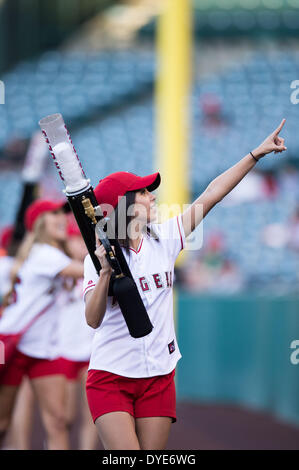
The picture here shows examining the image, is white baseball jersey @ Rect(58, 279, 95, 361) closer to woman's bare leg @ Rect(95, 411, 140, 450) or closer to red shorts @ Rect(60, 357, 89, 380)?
red shorts @ Rect(60, 357, 89, 380)

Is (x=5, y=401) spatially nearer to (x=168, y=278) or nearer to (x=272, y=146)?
(x=168, y=278)

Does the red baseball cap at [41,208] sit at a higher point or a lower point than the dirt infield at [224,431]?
higher

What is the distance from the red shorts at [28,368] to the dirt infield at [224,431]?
1811 mm

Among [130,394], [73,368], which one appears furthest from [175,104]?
[130,394]

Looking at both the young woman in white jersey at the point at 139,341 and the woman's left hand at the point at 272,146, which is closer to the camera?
the young woman in white jersey at the point at 139,341

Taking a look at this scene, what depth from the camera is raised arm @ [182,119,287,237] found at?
10.9 ft

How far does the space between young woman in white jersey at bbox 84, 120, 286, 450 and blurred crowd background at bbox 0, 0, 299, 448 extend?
6150 mm

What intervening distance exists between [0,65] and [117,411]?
1859 centimetres

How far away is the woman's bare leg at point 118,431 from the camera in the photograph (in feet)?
10.0

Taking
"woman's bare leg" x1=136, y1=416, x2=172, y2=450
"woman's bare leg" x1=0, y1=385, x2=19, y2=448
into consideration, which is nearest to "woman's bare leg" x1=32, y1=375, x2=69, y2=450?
"woman's bare leg" x1=0, y1=385, x2=19, y2=448

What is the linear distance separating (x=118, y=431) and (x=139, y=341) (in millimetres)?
401

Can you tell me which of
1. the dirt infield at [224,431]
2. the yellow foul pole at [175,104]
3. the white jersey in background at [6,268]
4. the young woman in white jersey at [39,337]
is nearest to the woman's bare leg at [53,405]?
the young woman in white jersey at [39,337]

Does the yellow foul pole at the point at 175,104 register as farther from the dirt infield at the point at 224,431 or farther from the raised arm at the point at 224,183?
the raised arm at the point at 224,183

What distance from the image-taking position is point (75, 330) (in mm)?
5824
